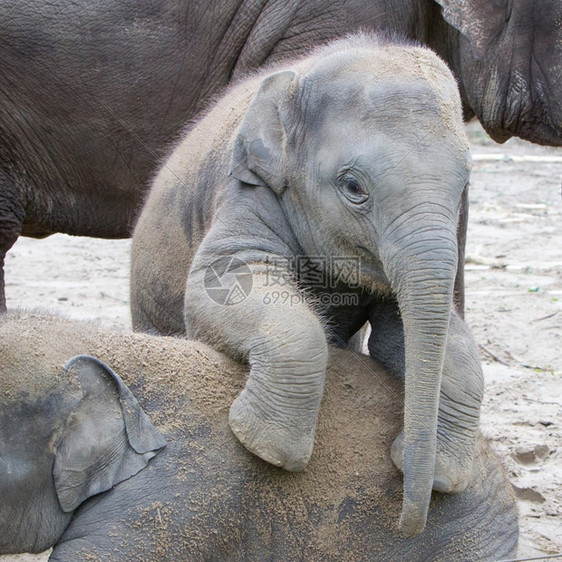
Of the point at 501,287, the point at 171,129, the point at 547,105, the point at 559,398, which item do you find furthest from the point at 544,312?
the point at 171,129

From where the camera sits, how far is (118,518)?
2.48 metres

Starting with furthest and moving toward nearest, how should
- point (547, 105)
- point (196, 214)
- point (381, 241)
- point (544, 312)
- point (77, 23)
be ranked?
point (544, 312), point (77, 23), point (547, 105), point (196, 214), point (381, 241)

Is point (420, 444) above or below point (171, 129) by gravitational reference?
above

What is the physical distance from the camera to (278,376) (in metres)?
2.69

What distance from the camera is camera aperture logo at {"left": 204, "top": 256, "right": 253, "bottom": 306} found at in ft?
9.65

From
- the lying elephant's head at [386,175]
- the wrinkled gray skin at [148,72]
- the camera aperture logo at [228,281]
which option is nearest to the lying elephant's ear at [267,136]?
Answer: the lying elephant's head at [386,175]

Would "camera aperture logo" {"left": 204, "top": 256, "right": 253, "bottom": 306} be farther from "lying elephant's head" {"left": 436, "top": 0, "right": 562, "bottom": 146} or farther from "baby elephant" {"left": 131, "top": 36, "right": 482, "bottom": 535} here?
"lying elephant's head" {"left": 436, "top": 0, "right": 562, "bottom": 146}

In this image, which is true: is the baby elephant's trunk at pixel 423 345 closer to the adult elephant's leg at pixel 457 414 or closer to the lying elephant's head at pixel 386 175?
the lying elephant's head at pixel 386 175

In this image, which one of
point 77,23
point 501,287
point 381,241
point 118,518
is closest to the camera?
point 118,518

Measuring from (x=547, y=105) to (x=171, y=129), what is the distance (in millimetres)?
1593

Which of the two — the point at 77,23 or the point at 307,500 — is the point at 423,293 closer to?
the point at 307,500

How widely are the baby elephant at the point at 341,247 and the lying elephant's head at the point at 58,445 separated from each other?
13.1 inches

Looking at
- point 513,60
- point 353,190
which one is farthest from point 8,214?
point 353,190

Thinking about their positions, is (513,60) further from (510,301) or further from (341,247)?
(510,301)
